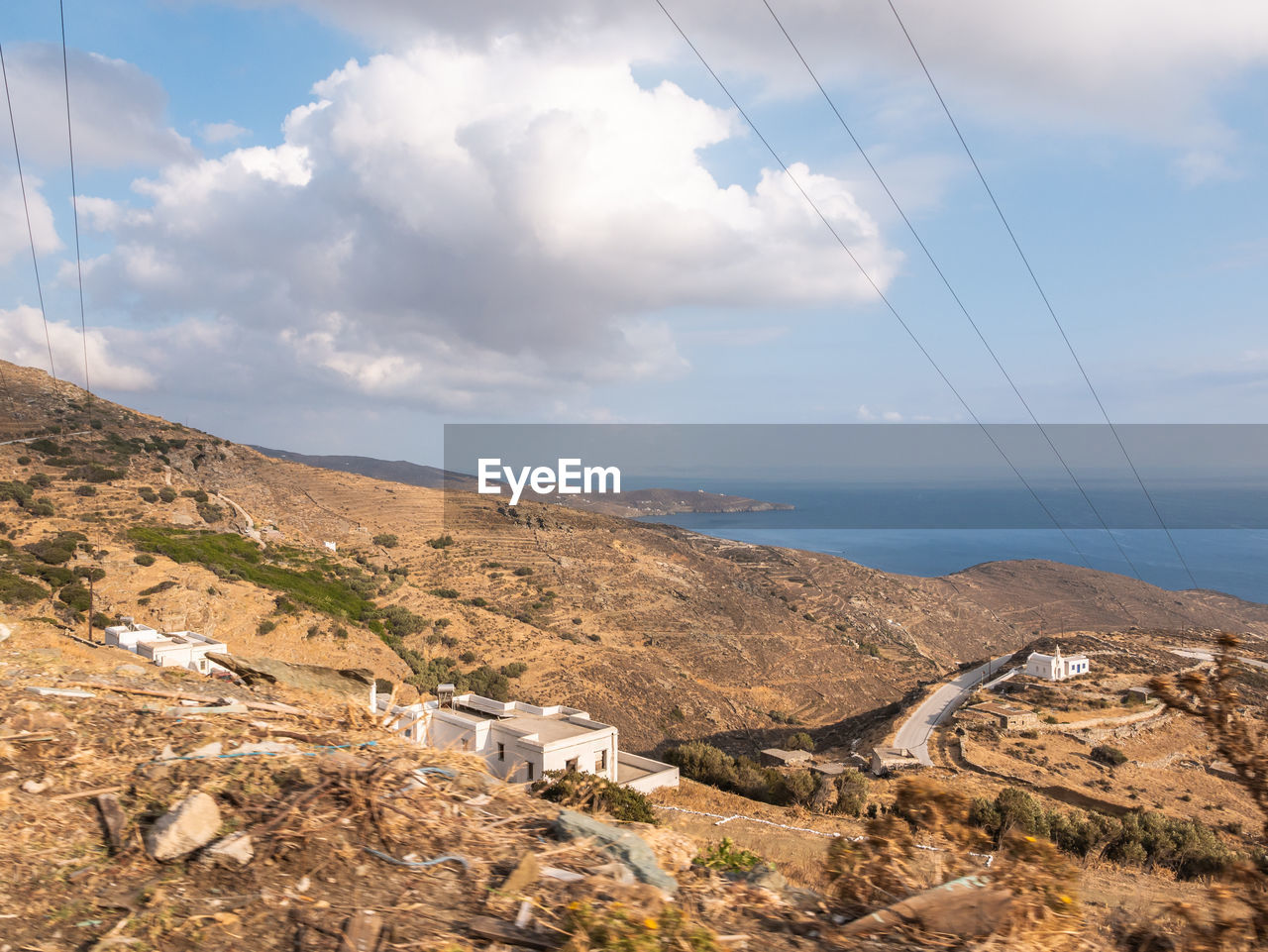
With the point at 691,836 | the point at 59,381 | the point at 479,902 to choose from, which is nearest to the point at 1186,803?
the point at 691,836

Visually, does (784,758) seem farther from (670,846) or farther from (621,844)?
(621,844)

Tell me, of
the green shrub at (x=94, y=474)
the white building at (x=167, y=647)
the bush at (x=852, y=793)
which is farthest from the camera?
the green shrub at (x=94, y=474)

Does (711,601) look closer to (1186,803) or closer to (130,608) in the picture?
(1186,803)

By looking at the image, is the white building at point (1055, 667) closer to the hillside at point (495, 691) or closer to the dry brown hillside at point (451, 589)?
the hillside at point (495, 691)

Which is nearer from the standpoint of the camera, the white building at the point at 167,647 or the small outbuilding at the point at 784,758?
the white building at the point at 167,647

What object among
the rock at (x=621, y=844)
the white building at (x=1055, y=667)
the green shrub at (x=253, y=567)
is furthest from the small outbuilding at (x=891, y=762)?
the rock at (x=621, y=844)

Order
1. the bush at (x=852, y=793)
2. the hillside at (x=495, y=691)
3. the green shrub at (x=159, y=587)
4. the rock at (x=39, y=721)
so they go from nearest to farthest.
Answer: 1. the hillside at (x=495, y=691)
2. the rock at (x=39, y=721)
3. the bush at (x=852, y=793)
4. the green shrub at (x=159, y=587)

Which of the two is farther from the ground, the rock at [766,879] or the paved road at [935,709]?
the rock at [766,879]

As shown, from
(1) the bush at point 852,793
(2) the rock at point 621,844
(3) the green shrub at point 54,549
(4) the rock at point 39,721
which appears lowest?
(1) the bush at point 852,793
